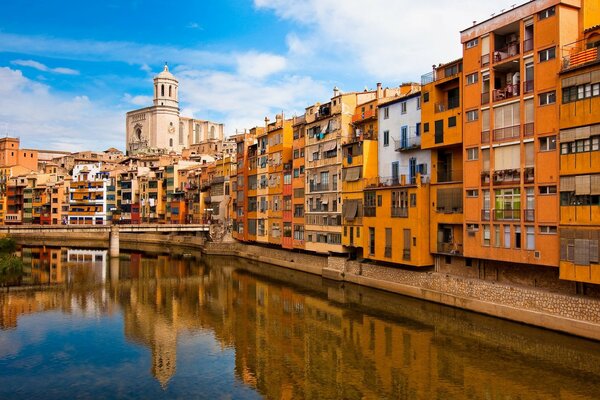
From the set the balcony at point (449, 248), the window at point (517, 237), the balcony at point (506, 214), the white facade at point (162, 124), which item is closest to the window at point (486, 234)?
the balcony at point (506, 214)

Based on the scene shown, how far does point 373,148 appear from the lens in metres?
44.0

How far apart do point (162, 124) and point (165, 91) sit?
36.4ft

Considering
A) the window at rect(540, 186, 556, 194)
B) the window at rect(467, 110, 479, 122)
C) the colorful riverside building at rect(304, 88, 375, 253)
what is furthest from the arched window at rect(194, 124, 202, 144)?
the window at rect(540, 186, 556, 194)

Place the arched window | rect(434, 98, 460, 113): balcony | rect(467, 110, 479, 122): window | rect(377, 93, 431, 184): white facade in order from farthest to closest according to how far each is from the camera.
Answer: the arched window, rect(377, 93, 431, 184): white facade, rect(434, 98, 460, 113): balcony, rect(467, 110, 479, 122): window

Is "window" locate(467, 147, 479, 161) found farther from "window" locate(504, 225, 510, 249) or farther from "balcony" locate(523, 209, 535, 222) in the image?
"balcony" locate(523, 209, 535, 222)

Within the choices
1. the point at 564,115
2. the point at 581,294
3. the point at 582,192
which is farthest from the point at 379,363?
the point at 564,115

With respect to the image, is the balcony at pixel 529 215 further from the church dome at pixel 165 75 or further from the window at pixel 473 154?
the church dome at pixel 165 75

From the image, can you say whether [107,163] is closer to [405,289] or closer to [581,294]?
[405,289]

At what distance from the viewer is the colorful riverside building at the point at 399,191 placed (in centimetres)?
3728

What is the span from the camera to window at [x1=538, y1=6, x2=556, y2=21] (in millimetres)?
27656

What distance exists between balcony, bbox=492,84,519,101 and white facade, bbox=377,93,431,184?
26.4 feet

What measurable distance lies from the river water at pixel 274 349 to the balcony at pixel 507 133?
10676 mm

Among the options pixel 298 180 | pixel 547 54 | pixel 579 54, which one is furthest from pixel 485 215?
pixel 298 180

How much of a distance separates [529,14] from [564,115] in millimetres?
6534
